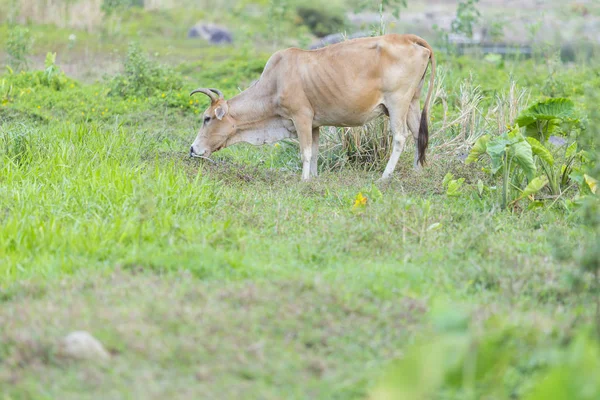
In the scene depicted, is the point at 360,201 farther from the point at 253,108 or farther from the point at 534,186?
the point at 253,108

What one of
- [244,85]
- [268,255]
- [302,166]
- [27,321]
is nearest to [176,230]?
[268,255]

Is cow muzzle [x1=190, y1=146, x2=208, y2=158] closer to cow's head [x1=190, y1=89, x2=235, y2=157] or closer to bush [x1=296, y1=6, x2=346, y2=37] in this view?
cow's head [x1=190, y1=89, x2=235, y2=157]

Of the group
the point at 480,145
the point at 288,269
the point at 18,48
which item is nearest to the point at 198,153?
the point at 480,145

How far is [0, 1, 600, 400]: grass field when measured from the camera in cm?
359

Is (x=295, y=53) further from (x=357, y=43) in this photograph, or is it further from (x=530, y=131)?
(x=530, y=131)

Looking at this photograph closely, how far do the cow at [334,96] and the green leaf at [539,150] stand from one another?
1565mm

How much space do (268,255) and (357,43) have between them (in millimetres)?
3451

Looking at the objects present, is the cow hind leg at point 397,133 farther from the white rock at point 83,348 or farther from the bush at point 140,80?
the white rock at point 83,348

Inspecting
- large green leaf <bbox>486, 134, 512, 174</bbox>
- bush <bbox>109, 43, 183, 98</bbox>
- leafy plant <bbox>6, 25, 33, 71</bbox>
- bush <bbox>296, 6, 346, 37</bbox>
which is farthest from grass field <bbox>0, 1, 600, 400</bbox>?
bush <bbox>296, 6, 346, 37</bbox>

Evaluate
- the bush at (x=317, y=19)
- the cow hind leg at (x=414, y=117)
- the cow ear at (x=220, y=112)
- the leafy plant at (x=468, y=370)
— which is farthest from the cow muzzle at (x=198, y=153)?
the bush at (x=317, y=19)

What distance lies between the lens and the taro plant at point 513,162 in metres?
6.67

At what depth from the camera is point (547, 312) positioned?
449 centimetres

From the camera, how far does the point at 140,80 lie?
1188cm

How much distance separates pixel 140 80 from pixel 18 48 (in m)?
2.46
